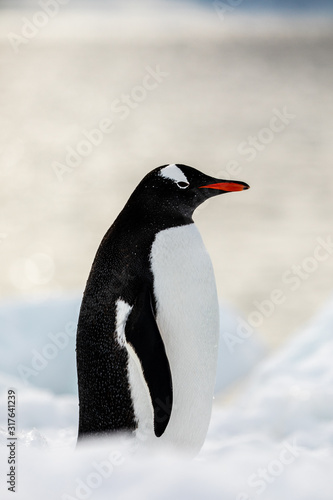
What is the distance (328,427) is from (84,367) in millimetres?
761

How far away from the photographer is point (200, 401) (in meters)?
1.51

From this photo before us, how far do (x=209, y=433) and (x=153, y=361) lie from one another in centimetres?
63

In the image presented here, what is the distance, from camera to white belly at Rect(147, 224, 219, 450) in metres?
1.43

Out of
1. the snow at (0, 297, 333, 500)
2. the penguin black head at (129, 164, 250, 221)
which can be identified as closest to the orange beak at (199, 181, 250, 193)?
the penguin black head at (129, 164, 250, 221)

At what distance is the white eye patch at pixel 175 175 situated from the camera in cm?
145

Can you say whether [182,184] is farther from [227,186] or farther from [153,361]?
[153,361]

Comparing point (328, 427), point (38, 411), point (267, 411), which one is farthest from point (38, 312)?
point (328, 427)

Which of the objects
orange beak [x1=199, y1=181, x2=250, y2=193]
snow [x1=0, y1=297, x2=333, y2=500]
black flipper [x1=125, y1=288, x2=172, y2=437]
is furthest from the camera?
orange beak [x1=199, y1=181, x2=250, y2=193]

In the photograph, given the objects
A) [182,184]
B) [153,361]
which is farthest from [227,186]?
[153,361]

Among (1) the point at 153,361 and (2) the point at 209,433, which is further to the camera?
(2) the point at 209,433

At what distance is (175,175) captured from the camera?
1.46m

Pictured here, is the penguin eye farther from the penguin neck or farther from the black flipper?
the black flipper

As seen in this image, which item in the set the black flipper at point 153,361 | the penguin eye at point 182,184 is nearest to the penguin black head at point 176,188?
the penguin eye at point 182,184

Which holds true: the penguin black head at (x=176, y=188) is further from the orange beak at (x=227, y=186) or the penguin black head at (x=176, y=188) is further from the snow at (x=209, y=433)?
the snow at (x=209, y=433)
